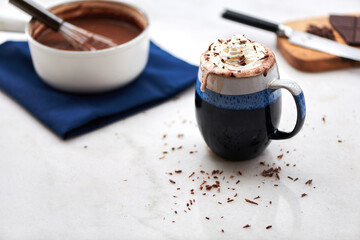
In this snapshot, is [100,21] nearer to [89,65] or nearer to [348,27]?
[89,65]

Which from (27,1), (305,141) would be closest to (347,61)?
(305,141)

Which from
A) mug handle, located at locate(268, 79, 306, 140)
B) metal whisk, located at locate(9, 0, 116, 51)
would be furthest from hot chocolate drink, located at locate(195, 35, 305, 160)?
metal whisk, located at locate(9, 0, 116, 51)

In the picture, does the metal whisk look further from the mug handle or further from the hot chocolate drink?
the mug handle

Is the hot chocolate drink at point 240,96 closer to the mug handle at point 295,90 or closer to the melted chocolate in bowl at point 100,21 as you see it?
the mug handle at point 295,90

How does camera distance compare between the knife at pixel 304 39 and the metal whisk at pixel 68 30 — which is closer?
the metal whisk at pixel 68 30

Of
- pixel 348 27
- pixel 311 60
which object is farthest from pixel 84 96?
pixel 348 27

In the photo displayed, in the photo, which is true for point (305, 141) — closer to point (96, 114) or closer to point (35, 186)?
point (96, 114)

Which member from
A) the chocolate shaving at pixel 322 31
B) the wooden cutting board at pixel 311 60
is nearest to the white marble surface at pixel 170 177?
the wooden cutting board at pixel 311 60
